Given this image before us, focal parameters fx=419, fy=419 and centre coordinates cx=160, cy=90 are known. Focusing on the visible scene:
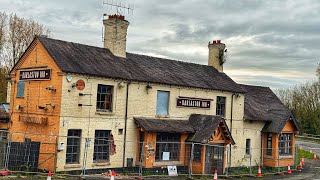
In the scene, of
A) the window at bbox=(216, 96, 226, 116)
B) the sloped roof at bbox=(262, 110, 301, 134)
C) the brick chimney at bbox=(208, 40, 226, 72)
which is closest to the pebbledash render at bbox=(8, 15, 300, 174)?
the window at bbox=(216, 96, 226, 116)

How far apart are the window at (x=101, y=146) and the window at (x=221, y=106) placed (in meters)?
9.84

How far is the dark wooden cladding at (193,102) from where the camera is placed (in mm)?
28394

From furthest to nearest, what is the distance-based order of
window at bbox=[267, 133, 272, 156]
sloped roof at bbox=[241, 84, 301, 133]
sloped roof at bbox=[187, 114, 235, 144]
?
1. window at bbox=[267, 133, 272, 156]
2. sloped roof at bbox=[241, 84, 301, 133]
3. sloped roof at bbox=[187, 114, 235, 144]

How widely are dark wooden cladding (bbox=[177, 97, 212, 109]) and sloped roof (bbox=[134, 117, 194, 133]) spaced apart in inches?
48.1

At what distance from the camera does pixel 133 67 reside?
2748 centimetres

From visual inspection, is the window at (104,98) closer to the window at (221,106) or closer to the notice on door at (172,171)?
the notice on door at (172,171)

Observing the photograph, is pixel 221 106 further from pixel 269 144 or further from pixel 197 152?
pixel 269 144

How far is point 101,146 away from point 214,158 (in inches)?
315

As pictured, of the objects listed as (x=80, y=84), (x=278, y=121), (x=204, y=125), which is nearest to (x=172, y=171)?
(x=204, y=125)

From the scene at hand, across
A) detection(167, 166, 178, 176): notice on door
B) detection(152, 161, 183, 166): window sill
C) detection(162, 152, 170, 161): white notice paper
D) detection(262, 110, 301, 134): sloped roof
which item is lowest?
detection(167, 166, 178, 176): notice on door

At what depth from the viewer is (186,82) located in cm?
2903

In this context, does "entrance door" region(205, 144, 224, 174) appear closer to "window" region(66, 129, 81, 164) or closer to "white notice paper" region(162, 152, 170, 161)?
"white notice paper" region(162, 152, 170, 161)

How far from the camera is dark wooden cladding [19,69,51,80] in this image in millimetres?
23581

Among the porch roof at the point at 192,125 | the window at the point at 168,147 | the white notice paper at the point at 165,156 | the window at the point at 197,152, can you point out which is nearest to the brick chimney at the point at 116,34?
the porch roof at the point at 192,125
